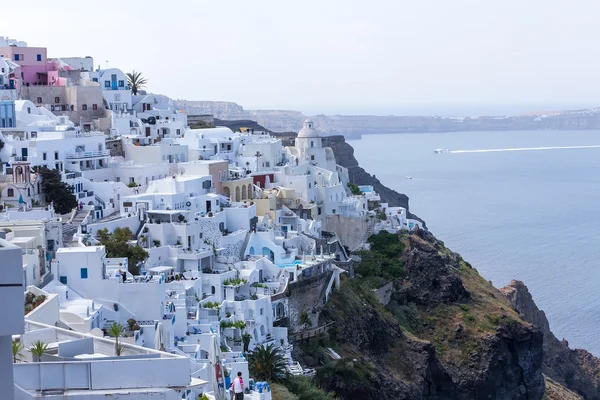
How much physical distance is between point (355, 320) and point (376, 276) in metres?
4.26

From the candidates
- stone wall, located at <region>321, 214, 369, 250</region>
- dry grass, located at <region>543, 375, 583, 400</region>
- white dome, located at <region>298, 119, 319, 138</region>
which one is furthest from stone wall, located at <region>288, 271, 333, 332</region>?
white dome, located at <region>298, 119, 319, 138</region>

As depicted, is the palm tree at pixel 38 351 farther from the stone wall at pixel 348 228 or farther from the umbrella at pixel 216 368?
the stone wall at pixel 348 228

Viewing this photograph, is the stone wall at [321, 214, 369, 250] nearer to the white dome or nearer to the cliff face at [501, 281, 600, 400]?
the white dome

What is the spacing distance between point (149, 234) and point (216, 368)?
7.31m

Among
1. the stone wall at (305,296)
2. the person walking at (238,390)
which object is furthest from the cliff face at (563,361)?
the person walking at (238,390)

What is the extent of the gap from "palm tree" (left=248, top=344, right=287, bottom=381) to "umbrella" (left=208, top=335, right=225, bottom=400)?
1255mm

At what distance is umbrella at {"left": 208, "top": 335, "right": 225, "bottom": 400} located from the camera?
15.5 metres

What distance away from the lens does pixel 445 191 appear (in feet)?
274

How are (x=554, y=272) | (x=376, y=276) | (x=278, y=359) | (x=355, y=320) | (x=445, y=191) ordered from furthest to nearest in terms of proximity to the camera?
(x=445, y=191), (x=554, y=272), (x=376, y=276), (x=355, y=320), (x=278, y=359)

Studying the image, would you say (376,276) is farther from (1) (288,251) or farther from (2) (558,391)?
(2) (558,391)

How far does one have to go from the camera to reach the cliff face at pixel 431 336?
82.3 feet

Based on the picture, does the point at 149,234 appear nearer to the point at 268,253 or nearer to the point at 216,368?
the point at 268,253

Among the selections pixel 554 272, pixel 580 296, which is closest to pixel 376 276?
pixel 580 296

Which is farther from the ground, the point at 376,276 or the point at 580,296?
the point at 376,276
